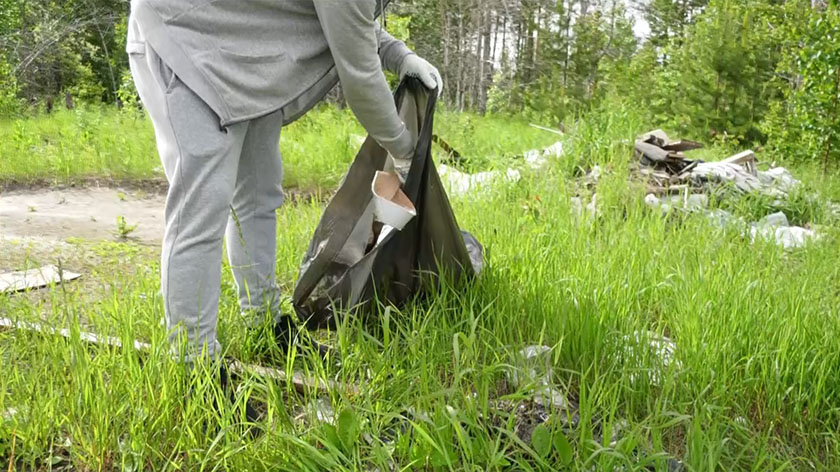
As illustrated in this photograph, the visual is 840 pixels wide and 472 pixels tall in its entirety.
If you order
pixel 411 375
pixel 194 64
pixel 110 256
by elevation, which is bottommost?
pixel 110 256

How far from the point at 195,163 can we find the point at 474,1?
58.1 ft

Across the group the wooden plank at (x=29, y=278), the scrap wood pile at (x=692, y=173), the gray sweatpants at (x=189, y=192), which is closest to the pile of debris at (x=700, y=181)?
the scrap wood pile at (x=692, y=173)

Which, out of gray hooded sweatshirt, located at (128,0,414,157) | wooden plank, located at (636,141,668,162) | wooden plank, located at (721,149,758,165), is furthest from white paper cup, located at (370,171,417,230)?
wooden plank, located at (721,149,758,165)

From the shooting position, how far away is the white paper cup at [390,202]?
1.77 m

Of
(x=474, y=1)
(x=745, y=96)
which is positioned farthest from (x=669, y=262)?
(x=474, y=1)

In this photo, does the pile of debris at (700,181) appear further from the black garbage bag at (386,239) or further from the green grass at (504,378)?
the black garbage bag at (386,239)

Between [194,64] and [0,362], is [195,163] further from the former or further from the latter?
[0,362]

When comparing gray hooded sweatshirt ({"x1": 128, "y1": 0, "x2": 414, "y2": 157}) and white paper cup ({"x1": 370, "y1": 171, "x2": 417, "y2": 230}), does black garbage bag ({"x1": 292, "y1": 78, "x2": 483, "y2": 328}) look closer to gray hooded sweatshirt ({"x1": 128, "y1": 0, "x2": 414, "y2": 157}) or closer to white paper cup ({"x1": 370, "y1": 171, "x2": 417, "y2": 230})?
white paper cup ({"x1": 370, "y1": 171, "x2": 417, "y2": 230})

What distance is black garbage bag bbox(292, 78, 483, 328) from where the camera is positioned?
1825 mm

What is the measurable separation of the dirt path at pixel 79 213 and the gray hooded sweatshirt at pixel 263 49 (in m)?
2.31

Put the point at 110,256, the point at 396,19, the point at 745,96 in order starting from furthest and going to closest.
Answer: the point at 745,96 < the point at 396,19 < the point at 110,256

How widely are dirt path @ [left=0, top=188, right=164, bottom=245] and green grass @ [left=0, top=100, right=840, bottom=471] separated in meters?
1.19

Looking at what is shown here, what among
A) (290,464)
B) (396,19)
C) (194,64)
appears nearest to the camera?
(290,464)

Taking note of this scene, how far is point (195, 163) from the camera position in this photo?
58.2 inches
